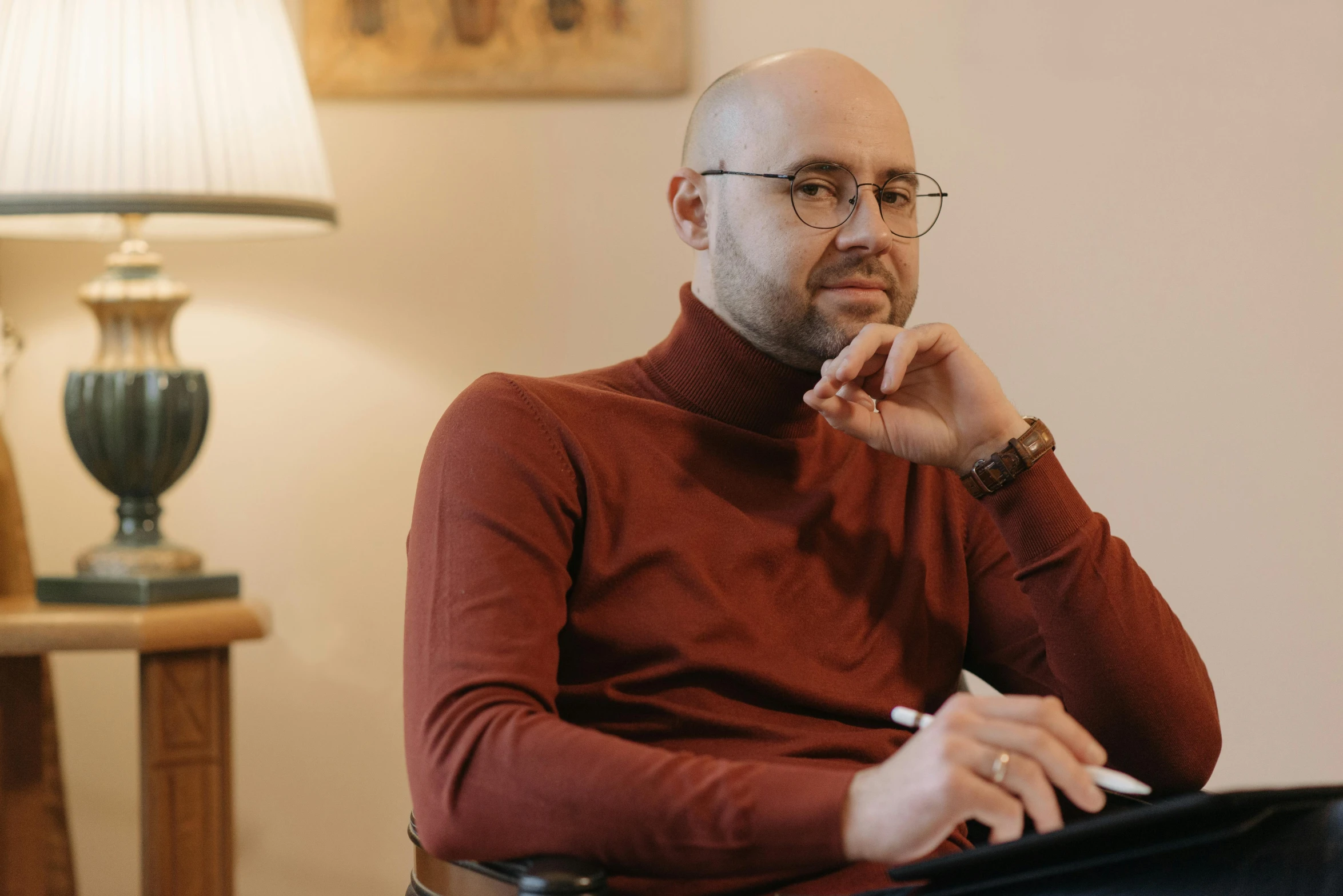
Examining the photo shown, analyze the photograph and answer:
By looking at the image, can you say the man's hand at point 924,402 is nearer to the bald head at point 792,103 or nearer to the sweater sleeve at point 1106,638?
the sweater sleeve at point 1106,638

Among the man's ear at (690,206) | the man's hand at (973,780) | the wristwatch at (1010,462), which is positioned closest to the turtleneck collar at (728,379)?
the man's ear at (690,206)

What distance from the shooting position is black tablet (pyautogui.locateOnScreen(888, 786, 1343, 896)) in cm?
89

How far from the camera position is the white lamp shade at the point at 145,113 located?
5.00ft

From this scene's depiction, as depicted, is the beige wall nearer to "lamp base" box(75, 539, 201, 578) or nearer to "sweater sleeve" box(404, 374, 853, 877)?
"lamp base" box(75, 539, 201, 578)

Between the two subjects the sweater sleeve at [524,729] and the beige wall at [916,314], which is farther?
the beige wall at [916,314]

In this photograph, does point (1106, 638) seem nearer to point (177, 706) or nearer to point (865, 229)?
point (865, 229)

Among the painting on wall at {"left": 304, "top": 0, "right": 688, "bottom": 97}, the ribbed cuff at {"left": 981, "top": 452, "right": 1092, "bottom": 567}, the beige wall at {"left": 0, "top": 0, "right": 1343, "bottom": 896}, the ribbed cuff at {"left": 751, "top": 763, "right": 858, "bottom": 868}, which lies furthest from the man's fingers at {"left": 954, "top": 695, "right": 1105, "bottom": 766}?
the painting on wall at {"left": 304, "top": 0, "right": 688, "bottom": 97}

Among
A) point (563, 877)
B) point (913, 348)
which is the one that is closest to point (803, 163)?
point (913, 348)

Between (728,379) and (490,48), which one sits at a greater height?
(490,48)

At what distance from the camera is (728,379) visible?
136cm

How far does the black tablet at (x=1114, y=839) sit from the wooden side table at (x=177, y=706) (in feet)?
3.42

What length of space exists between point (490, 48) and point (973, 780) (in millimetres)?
1474

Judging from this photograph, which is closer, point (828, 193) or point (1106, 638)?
point (1106, 638)

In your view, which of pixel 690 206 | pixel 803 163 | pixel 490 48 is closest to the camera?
pixel 803 163
